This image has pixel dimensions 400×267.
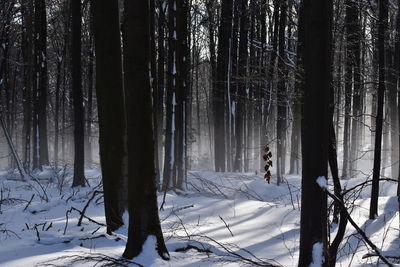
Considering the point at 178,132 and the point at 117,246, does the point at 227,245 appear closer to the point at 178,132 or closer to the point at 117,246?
the point at 117,246

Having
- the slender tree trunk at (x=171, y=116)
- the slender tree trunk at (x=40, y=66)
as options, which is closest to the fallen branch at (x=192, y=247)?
the slender tree trunk at (x=171, y=116)

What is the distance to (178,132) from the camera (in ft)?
47.7

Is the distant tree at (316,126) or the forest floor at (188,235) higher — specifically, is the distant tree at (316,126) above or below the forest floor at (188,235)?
above

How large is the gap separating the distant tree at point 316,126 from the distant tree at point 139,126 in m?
1.66

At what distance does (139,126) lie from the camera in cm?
511

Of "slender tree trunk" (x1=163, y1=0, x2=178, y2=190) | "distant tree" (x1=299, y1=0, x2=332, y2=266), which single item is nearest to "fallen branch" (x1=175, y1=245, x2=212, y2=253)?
"distant tree" (x1=299, y1=0, x2=332, y2=266)

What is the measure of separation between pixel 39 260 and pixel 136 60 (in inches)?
95.3

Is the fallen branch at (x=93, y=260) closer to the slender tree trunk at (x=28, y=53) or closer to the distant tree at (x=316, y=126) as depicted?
the distant tree at (x=316, y=126)

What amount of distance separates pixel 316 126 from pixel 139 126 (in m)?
1.92

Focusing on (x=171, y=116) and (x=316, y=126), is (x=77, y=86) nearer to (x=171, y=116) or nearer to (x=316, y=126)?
(x=171, y=116)

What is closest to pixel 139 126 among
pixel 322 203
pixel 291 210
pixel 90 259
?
pixel 90 259

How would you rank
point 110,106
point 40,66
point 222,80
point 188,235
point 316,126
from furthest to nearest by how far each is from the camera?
point 222,80 < point 40,66 < point 110,106 < point 188,235 < point 316,126

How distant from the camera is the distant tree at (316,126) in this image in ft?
16.0

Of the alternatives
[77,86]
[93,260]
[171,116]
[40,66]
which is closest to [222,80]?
[40,66]
